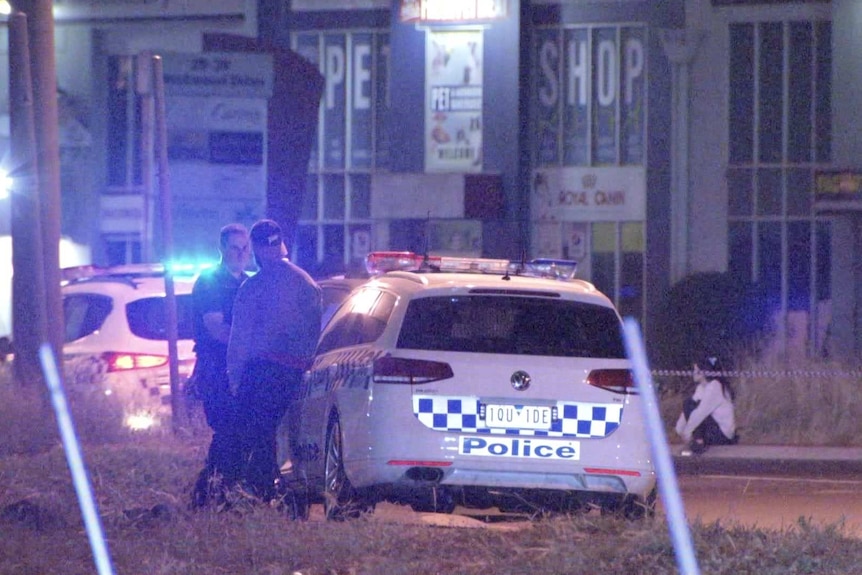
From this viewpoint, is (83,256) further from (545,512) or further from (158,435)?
(545,512)

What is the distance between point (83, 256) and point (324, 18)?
7.41 m

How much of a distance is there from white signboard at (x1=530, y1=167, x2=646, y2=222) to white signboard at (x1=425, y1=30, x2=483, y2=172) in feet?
4.75

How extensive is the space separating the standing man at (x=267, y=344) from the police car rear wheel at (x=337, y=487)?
41cm

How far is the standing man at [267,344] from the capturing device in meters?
8.28

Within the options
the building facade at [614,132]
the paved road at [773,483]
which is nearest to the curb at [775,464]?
the paved road at [773,483]

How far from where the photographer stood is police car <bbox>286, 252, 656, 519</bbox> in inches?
299

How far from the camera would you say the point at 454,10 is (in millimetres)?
26703

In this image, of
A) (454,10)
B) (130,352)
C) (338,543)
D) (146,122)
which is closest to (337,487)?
(338,543)

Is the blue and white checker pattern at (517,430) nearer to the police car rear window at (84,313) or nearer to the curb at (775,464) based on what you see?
the police car rear window at (84,313)

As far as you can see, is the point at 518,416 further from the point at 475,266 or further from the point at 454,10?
the point at 454,10

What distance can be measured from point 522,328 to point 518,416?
518 millimetres

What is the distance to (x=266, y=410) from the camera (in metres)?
8.43

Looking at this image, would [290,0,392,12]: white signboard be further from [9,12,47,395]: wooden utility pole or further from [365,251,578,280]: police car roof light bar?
[365,251,578,280]: police car roof light bar

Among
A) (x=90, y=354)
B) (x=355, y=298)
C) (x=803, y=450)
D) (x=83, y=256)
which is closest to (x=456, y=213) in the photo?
(x=83, y=256)
